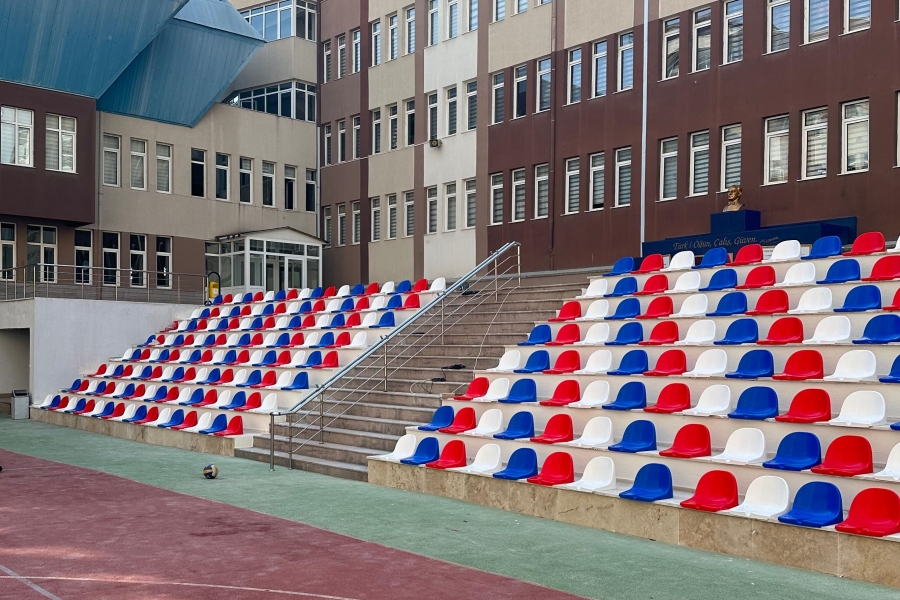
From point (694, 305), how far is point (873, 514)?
573cm

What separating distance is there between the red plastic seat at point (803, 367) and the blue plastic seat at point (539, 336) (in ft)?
14.0

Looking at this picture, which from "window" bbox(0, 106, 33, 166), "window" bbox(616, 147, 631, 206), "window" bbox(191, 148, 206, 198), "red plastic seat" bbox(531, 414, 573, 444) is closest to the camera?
"red plastic seat" bbox(531, 414, 573, 444)

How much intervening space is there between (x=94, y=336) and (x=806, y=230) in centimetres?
1588

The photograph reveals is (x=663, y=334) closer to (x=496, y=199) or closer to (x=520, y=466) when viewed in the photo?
(x=520, y=466)

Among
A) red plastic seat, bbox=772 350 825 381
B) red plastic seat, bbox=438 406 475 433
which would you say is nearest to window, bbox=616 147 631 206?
red plastic seat, bbox=438 406 475 433

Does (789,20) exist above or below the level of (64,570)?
above

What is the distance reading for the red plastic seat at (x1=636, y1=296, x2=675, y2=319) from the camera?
41.8 feet

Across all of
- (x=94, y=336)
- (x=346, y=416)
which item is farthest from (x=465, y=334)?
(x=94, y=336)

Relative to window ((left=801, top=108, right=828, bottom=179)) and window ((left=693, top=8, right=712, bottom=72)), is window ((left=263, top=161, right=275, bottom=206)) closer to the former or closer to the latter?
window ((left=693, top=8, right=712, bottom=72))

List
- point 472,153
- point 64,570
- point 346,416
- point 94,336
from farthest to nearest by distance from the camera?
point 472,153 < point 94,336 < point 346,416 < point 64,570

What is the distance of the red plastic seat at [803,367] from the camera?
30.9 ft

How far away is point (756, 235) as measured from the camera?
16.1 meters

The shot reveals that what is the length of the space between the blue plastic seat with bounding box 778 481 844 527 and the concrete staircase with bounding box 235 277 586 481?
5743 millimetres

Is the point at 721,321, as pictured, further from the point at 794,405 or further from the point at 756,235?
the point at 756,235
